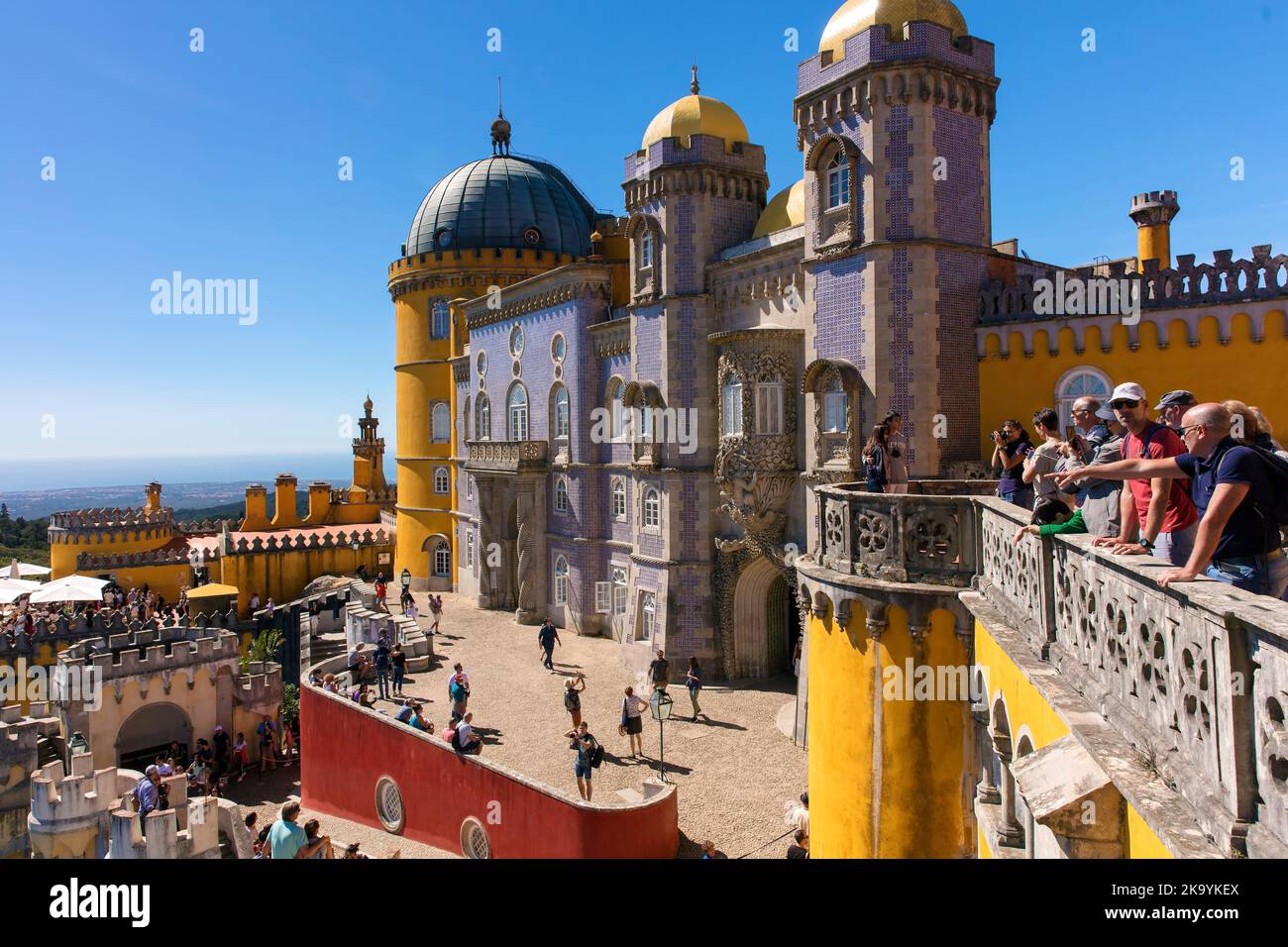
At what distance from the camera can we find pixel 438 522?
40000 mm

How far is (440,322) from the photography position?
3994 cm

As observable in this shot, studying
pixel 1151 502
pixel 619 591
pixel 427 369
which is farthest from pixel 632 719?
pixel 427 369

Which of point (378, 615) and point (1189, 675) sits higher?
point (1189, 675)

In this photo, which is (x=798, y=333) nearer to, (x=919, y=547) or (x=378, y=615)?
(x=919, y=547)

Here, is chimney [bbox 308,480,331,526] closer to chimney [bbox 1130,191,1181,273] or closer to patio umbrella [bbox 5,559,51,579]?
patio umbrella [bbox 5,559,51,579]

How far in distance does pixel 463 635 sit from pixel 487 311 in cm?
1410

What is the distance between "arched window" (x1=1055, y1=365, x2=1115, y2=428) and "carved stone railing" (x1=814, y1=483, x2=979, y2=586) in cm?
868

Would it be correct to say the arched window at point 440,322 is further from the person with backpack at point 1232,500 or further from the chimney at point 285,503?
the person with backpack at point 1232,500

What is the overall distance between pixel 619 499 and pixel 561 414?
4.71 metres

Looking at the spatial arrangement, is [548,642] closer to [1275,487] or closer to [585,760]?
[585,760]

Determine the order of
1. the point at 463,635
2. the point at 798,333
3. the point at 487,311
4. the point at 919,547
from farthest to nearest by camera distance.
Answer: the point at 487,311, the point at 463,635, the point at 798,333, the point at 919,547

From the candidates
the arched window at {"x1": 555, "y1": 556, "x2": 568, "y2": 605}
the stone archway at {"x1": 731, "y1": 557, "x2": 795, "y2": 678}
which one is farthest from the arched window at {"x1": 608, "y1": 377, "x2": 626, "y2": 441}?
the stone archway at {"x1": 731, "y1": 557, "x2": 795, "y2": 678}
